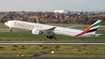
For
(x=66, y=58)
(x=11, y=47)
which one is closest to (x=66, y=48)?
(x=66, y=58)

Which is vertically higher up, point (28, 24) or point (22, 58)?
point (28, 24)

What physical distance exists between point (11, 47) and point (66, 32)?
20.3 metres

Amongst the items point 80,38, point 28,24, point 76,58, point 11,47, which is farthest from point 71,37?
point 76,58

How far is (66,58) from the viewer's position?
109 feet

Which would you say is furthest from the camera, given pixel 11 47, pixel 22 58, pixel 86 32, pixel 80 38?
pixel 80 38

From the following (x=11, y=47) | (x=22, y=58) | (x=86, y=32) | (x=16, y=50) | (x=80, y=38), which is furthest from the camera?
(x=80, y=38)

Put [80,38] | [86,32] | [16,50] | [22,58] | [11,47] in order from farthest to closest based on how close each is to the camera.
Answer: [80,38] → [86,32] → [11,47] → [16,50] → [22,58]

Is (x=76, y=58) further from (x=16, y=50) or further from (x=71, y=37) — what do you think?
(x=71, y=37)

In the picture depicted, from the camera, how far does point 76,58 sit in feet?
109

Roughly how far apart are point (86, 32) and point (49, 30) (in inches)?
463

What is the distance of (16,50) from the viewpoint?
4188 cm

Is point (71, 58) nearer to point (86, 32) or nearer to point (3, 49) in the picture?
point (3, 49)

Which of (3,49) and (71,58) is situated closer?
(71,58)

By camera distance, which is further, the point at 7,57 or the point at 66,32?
the point at 66,32
